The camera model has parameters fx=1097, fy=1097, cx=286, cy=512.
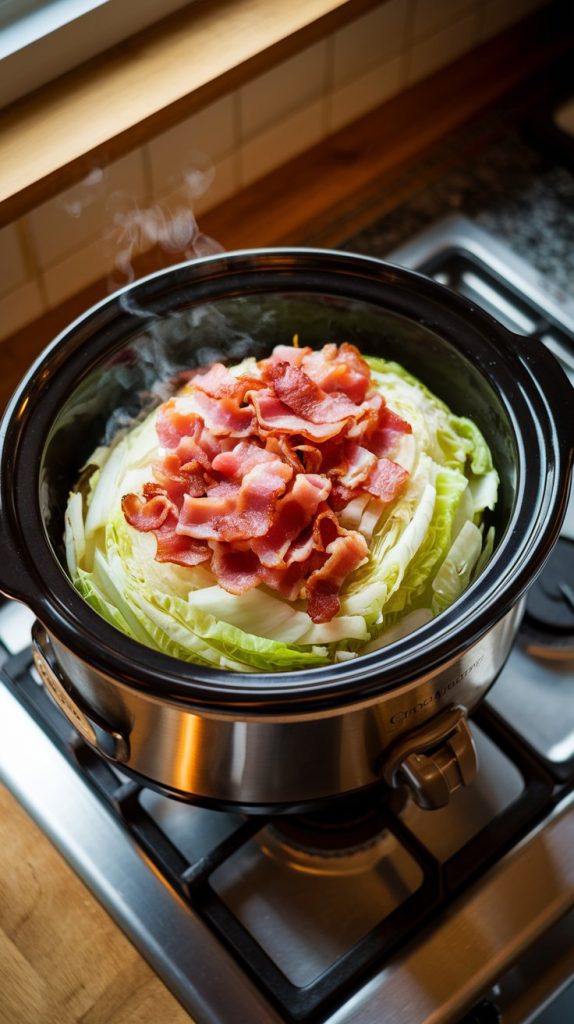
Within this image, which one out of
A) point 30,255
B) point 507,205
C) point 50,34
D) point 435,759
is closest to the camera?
point 435,759

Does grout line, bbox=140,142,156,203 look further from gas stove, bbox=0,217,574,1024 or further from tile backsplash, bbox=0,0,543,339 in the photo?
gas stove, bbox=0,217,574,1024

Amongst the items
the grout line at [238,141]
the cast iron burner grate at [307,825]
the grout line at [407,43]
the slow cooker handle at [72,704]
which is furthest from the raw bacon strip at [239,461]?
the grout line at [407,43]

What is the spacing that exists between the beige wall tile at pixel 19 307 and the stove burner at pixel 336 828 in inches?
28.8

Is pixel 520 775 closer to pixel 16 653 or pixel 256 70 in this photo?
pixel 16 653

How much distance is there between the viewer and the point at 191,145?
150 centimetres

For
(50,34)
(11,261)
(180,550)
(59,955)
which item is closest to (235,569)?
(180,550)

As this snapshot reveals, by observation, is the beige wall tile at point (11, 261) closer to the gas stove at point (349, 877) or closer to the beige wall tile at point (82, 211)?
the beige wall tile at point (82, 211)

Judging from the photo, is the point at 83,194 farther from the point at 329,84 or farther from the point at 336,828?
the point at 336,828

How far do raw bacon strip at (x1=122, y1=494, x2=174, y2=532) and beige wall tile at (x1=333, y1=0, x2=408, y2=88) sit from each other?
35.9 inches

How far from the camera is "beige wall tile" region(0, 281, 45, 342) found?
56.3 inches

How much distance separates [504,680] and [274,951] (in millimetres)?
396

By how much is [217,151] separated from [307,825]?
0.94 meters

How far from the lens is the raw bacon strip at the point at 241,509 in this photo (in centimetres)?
97

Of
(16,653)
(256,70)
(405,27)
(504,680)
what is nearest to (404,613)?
Result: (504,680)
